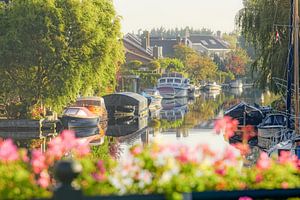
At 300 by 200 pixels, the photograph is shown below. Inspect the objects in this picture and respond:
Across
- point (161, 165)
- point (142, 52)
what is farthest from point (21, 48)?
point (142, 52)

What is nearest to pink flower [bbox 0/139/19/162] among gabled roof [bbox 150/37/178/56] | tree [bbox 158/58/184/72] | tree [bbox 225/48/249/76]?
tree [bbox 158/58/184/72]

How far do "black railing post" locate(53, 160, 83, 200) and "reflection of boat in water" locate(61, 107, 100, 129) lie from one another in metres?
43.5

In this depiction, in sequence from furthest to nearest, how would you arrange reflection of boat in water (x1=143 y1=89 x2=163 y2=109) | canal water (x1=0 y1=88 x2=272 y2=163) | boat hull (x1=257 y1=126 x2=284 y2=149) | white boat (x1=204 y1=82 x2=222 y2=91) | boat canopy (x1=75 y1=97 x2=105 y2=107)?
1. white boat (x1=204 y1=82 x2=222 y2=91)
2. reflection of boat in water (x1=143 y1=89 x2=163 y2=109)
3. boat canopy (x1=75 y1=97 x2=105 y2=107)
4. canal water (x1=0 y1=88 x2=272 y2=163)
5. boat hull (x1=257 y1=126 x2=284 y2=149)

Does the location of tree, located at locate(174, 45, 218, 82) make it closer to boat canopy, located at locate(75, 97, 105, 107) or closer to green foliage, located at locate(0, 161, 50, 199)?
boat canopy, located at locate(75, 97, 105, 107)

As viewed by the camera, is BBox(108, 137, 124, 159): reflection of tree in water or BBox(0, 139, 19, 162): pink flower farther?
BBox(108, 137, 124, 159): reflection of tree in water

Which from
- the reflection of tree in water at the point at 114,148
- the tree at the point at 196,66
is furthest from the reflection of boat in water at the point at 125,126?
the tree at the point at 196,66

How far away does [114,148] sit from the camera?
39.7 metres

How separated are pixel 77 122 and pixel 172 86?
5028 centimetres

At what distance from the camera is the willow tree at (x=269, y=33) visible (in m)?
37.2

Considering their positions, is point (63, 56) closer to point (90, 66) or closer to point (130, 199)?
point (90, 66)

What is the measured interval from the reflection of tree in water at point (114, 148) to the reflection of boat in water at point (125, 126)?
11.9 feet

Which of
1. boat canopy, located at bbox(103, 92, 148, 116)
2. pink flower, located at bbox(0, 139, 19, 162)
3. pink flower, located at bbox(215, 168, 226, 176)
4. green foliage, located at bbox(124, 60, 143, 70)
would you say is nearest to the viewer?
pink flower, located at bbox(0, 139, 19, 162)

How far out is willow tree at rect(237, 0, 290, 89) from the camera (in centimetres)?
3716

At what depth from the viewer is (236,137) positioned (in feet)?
141
